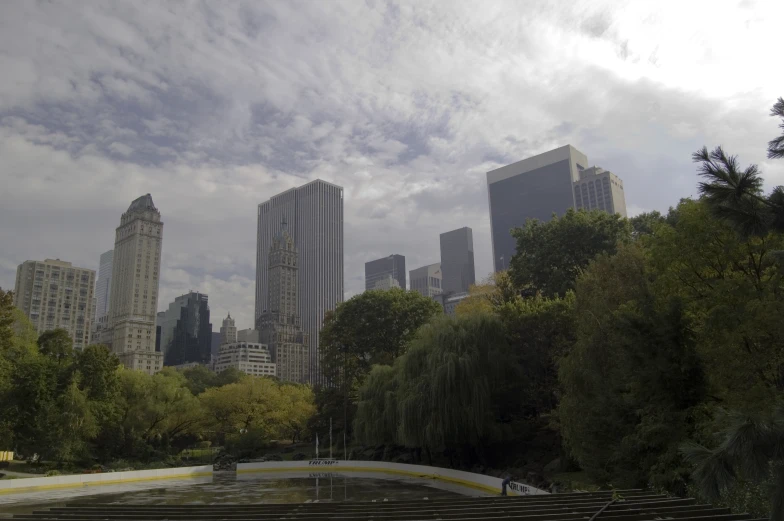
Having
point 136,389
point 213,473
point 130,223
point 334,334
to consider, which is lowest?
point 213,473

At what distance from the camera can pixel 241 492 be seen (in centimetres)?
3228

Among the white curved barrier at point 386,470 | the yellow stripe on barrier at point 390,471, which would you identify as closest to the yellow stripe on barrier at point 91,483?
the white curved barrier at point 386,470

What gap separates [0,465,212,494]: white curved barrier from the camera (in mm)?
32750

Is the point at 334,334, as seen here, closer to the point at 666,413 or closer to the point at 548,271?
the point at 548,271

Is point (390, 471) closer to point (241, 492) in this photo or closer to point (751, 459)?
point (241, 492)

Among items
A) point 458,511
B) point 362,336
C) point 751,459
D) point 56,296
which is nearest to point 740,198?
point 751,459

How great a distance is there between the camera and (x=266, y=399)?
61.2m

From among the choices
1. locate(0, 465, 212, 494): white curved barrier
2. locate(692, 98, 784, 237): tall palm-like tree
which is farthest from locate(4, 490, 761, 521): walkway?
locate(0, 465, 212, 494): white curved barrier

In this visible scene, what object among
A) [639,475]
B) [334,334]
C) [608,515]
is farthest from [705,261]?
[334,334]

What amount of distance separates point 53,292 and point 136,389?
138839mm

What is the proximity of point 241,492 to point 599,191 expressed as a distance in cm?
17814

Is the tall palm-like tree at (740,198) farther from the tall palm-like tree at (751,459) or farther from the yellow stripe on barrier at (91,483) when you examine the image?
the yellow stripe on barrier at (91,483)

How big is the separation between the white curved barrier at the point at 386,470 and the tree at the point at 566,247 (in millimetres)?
15864

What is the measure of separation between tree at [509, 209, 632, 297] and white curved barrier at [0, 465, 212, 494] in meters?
28.6
